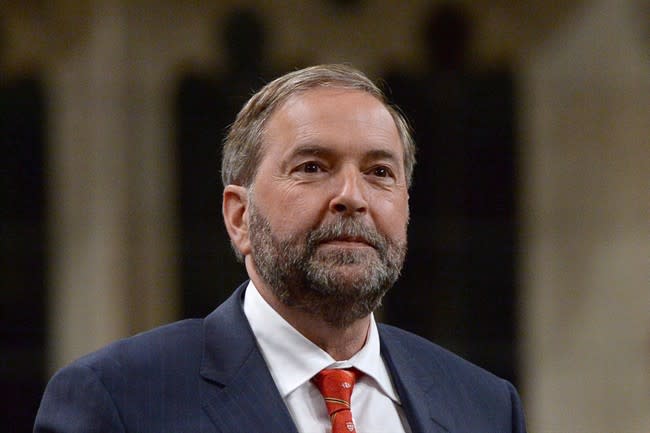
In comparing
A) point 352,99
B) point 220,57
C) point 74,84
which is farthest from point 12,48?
point 352,99


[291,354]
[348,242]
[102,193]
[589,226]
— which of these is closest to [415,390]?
[291,354]

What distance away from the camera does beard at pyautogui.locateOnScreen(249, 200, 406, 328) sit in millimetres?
2893

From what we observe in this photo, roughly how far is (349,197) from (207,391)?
0.53 meters

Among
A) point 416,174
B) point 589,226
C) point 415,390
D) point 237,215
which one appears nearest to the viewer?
point 415,390

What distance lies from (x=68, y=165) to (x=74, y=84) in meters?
0.54

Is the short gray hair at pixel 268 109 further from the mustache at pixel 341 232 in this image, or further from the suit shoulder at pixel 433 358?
the suit shoulder at pixel 433 358

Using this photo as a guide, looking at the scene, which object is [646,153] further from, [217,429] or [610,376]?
[217,429]

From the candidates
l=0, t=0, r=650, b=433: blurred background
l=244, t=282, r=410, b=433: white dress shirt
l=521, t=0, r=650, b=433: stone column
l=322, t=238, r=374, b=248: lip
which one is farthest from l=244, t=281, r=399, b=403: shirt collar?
l=521, t=0, r=650, b=433: stone column

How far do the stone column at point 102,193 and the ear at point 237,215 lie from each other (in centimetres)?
517

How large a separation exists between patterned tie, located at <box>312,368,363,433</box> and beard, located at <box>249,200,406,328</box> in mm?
119

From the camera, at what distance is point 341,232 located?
289cm

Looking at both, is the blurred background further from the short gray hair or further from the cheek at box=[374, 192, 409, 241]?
the cheek at box=[374, 192, 409, 241]

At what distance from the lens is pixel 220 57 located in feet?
29.1

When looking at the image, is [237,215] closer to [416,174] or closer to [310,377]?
[310,377]
